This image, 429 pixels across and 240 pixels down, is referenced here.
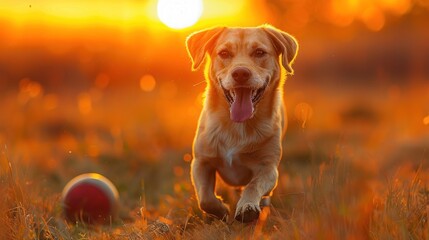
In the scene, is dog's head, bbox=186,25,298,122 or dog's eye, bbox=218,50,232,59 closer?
dog's head, bbox=186,25,298,122

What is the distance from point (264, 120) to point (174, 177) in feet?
10.6

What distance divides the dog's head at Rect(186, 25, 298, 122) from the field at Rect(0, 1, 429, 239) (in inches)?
18.1

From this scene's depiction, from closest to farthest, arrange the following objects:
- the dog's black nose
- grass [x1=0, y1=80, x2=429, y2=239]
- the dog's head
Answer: grass [x1=0, y1=80, x2=429, y2=239] → the dog's black nose → the dog's head

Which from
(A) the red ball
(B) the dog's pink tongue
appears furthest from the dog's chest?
(A) the red ball

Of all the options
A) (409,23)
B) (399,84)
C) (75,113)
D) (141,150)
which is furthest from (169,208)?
(409,23)

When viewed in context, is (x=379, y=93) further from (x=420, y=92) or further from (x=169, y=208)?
(x=169, y=208)

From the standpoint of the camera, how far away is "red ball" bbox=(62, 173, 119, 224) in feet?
21.8

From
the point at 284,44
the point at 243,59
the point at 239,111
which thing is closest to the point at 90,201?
the point at 239,111

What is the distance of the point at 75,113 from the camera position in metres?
15.1

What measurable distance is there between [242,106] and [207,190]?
2.52ft

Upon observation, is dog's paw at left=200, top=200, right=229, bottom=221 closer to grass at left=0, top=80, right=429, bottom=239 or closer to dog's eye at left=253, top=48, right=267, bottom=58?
grass at left=0, top=80, right=429, bottom=239

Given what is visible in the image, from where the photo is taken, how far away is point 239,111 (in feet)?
19.4

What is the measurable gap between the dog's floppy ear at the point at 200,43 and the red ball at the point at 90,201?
155 cm

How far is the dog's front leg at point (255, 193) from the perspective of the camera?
5.14m
